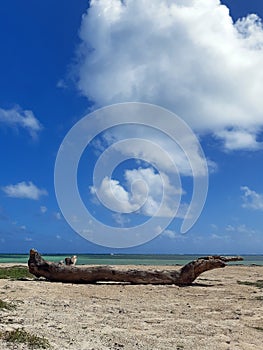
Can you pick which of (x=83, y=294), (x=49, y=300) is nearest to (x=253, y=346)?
(x=49, y=300)

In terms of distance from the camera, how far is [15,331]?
916cm

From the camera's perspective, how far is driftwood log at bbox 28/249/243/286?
21875mm

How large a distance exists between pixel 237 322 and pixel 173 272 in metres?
9.98

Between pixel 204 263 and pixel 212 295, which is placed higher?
pixel 204 263

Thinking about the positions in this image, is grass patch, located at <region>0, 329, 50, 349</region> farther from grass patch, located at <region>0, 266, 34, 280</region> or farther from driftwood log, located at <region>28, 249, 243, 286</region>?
grass patch, located at <region>0, 266, 34, 280</region>

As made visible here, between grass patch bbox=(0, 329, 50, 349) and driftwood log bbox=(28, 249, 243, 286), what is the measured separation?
1284 centimetres

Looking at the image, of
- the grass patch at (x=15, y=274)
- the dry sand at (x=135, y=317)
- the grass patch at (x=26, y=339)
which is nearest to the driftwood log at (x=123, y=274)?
the dry sand at (x=135, y=317)

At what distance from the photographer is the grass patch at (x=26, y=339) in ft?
27.8

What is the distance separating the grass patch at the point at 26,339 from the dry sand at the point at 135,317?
0.91ft

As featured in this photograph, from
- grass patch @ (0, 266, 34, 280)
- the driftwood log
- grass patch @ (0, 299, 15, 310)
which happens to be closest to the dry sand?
grass patch @ (0, 299, 15, 310)

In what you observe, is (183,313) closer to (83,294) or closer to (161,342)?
(161,342)

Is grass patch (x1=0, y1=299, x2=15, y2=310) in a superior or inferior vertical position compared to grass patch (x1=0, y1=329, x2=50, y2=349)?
superior

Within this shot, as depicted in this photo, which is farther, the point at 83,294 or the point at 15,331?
the point at 83,294

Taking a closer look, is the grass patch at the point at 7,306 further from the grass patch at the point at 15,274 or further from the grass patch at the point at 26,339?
the grass patch at the point at 15,274
